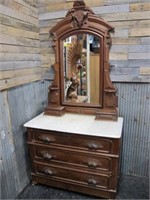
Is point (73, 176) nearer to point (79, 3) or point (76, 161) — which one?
point (76, 161)

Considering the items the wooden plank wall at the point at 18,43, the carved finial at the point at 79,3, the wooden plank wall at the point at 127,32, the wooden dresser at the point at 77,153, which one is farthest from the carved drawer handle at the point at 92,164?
the carved finial at the point at 79,3

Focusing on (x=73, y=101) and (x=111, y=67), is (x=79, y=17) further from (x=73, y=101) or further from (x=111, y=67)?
(x=73, y=101)

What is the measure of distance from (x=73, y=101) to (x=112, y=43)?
73cm

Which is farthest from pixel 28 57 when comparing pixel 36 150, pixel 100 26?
pixel 36 150

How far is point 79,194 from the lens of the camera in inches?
73.8

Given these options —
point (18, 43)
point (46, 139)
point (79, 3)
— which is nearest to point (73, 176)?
point (46, 139)

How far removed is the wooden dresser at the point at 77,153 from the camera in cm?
165

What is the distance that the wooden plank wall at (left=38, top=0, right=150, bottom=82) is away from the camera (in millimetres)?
1785

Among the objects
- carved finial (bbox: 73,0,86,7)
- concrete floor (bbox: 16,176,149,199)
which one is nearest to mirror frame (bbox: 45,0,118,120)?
carved finial (bbox: 73,0,86,7)

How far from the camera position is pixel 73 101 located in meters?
2.08

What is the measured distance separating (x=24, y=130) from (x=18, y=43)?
0.87 m

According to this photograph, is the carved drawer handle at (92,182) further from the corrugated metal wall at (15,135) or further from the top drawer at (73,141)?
the corrugated metal wall at (15,135)

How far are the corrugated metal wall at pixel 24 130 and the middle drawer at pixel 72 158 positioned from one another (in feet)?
0.68

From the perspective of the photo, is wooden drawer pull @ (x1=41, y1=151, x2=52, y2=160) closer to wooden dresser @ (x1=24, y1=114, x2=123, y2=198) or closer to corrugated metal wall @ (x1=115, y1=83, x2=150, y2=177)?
wooden dresser @ (x1=24, y1=114, x2=123, y2=198)
